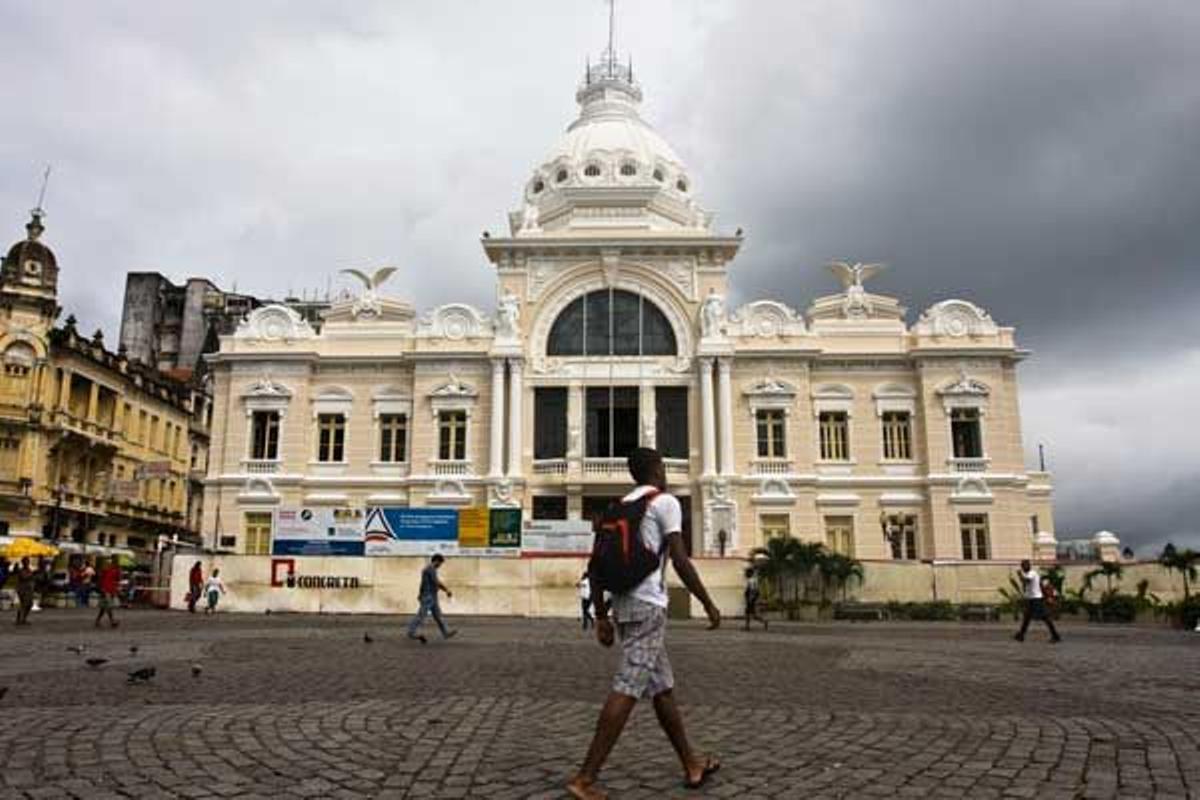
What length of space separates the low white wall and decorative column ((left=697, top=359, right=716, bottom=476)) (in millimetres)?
9672

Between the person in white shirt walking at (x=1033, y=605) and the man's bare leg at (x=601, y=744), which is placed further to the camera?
the person in white shirt walking at (x=1033, y=605)

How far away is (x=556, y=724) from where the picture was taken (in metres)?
7.26

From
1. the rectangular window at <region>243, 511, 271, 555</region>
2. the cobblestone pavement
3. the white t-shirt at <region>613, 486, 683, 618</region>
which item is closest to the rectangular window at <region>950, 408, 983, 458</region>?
the cobblestone pavement

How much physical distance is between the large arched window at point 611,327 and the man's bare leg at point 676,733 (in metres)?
33.9

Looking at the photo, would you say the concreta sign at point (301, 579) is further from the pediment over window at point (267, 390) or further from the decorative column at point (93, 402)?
the decorative column at point (93, 402)

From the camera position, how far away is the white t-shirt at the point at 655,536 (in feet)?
17.5

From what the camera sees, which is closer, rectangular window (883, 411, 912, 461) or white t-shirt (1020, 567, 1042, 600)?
white t-shirt (1020, 567, 1042, 600)

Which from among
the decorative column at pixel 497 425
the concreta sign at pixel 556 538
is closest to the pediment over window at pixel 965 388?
the concreta sign at pixel 556 538

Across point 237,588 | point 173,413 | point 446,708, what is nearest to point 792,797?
point 446,708

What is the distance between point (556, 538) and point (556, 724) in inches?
844

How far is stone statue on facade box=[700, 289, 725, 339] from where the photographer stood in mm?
38000

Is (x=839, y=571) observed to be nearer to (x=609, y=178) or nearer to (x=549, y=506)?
(x=549, y=506)

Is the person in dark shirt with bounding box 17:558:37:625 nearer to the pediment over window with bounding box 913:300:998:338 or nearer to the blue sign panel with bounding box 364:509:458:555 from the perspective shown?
the blue sign panel with bounding box 364:509:458:555

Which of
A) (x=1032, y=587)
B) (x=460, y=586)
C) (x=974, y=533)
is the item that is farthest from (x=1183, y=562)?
(x=460, y=586)
